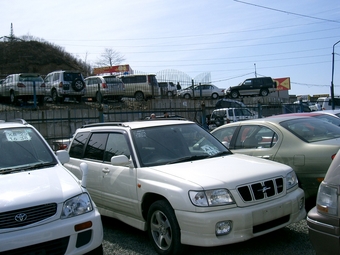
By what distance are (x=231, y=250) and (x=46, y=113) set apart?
13365mm

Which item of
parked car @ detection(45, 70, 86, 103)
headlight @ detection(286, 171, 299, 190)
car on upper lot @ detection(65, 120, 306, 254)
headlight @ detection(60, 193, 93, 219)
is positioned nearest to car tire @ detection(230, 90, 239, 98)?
parked car @ detection(45, 70, 86, 103)

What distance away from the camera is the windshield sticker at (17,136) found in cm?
497

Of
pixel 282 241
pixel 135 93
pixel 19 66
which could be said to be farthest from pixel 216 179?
pixel 19 66

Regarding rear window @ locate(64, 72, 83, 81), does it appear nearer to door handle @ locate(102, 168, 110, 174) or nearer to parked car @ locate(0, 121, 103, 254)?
door handle @ locate(102, 168, 110, 174)

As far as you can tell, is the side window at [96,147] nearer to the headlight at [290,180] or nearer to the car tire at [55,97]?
the headlight at [290,180]

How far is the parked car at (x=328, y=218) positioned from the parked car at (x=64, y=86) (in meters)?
18.1

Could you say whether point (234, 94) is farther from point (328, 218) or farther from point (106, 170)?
point (328, 218)

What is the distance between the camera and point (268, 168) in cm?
464

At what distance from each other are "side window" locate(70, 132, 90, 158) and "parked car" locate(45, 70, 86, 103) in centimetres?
1387

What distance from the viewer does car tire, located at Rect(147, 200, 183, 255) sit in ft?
13.8

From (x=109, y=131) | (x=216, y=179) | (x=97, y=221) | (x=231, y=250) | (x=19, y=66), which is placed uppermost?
(x=19, y=66)

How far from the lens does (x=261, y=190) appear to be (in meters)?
4.27

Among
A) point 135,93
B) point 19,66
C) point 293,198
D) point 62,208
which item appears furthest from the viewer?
point 19,66

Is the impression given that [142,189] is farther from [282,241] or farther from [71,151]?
[71,151]
